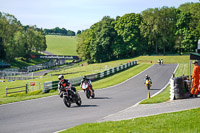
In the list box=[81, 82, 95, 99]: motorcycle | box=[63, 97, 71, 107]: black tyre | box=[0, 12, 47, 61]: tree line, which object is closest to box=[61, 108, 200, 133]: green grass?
box=[63, 97, 71, 107]: black tyre

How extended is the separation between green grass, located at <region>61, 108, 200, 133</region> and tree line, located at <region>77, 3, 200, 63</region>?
76421mm

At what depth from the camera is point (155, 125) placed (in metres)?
9.19

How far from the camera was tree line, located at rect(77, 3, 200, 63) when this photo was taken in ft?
283

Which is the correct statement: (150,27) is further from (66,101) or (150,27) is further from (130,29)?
(66,101)

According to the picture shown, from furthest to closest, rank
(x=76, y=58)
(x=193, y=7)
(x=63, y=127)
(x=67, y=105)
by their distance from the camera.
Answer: (x=76, y=58) → (x=193, y=7) → (x=67, y=105) → (x=63, y=127)

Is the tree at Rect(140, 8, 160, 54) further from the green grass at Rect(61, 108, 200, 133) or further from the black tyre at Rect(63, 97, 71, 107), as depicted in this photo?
the green grass at Rect(61, 108, 200, 133)

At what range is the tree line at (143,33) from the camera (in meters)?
86.4

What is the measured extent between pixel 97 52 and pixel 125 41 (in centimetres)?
1036

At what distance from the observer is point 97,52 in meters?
88.9

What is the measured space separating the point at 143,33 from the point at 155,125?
8227cm

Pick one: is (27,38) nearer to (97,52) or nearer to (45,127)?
(97,52)

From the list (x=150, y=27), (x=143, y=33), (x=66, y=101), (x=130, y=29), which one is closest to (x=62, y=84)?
(x=66, y=101)

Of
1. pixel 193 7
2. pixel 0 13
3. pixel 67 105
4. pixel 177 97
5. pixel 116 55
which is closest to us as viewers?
pixel 177 97

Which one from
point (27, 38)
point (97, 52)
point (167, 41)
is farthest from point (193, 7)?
point (27, 38)
